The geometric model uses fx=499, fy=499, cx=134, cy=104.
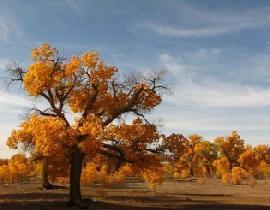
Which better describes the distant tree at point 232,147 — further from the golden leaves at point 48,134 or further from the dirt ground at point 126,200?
the golden leaves at point 48,134

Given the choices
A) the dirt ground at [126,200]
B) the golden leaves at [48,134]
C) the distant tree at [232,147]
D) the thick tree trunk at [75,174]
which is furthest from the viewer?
the distant tree at [232,147]

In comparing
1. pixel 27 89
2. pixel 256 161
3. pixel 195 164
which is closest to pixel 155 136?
pixel 27 89

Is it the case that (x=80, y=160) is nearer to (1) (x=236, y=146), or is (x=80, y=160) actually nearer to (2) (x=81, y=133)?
(2) (x=81, y=133)

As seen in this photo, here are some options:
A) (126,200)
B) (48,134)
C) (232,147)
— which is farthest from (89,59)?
(232,147)

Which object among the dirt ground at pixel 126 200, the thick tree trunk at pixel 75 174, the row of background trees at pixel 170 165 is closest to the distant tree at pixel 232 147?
the row of background trees at pixel 170 165

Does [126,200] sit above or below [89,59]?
below

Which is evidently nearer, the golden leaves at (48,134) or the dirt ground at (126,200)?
the golden leaves at (48,134)

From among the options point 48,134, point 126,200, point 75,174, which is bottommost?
point 126,200

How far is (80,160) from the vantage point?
1483 inches

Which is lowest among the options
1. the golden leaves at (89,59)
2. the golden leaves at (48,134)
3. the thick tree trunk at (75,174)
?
the thick tree trunk at (75,174)

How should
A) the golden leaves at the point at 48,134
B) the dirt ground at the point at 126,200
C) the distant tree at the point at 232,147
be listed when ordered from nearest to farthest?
the golden leaves at the point at 48,134
the dirt ground at the point at 126,200
the distant tree at the point at 232,147

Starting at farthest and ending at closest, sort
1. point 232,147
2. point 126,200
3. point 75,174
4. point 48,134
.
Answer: point 232,147 → point 126,200 → point 75,174 → point 48,134

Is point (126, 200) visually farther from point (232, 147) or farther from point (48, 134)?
point (232, 147)

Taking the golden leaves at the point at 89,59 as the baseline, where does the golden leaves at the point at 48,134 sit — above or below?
below
